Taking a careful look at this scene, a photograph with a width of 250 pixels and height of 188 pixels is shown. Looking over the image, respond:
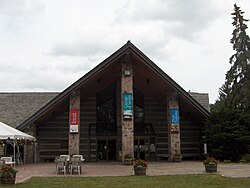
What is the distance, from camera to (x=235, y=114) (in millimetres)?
23469

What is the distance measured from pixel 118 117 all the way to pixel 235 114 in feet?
28.8

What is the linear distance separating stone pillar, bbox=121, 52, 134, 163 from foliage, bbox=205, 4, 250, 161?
606 cm

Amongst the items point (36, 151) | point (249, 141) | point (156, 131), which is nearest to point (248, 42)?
point (249, 141)

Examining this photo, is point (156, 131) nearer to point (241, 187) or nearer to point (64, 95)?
point (64, 95)

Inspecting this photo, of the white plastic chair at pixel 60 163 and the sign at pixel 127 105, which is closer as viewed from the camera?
the white plastic chair at pixel 60 163

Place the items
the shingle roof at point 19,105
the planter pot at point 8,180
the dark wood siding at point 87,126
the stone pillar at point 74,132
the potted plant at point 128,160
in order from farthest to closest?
the shingle roof at point 19,105 < the dark wood siding at point 87,126 < the stone pillar at point 74,132 < the potted plant at point 128,160 < the planter pot at point 8,180

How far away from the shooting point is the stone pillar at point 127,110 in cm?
2120

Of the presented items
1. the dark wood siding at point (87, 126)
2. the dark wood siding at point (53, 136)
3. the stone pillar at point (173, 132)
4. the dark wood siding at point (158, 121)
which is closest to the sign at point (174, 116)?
the stone pillar at point (173, 132)

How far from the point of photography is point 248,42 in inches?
1040

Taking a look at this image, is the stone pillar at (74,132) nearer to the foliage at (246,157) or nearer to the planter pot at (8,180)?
the planter pot at (8,180)

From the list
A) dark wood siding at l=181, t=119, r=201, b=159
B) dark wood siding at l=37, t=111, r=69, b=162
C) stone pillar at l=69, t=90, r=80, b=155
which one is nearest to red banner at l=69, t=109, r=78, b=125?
stone pillar at l=69, t=90, r=80, b=155

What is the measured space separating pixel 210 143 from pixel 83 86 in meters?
9.91

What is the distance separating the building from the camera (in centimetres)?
2235

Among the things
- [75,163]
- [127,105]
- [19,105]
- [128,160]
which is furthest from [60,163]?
[19,105]
